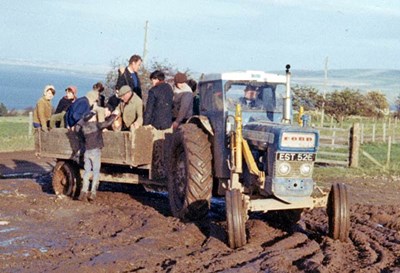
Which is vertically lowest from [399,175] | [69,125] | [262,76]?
[399,175]

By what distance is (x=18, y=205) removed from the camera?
1295 cm

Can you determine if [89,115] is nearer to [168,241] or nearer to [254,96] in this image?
[254,96]

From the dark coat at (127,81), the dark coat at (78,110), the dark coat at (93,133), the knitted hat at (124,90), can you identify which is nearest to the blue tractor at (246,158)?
the dark coat at (93,133)

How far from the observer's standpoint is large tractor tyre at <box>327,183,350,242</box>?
33.6 feet

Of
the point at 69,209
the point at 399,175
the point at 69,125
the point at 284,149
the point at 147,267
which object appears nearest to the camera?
the point at 147,267

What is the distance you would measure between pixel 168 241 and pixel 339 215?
2.24m

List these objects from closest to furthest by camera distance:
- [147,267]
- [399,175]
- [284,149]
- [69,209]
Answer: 1. [147,267]
2. [284,149]
3. [69,209]
4. [399,175]

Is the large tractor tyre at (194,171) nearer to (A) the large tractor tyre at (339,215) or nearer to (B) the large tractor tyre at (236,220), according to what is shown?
(B) the large tractor tyre at (236,220)

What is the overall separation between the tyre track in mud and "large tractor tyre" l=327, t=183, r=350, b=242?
129 millimetres

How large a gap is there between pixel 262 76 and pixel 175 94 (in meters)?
2.11

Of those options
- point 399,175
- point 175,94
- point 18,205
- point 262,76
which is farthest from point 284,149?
point 399,175

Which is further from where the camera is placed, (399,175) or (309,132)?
(399,175)

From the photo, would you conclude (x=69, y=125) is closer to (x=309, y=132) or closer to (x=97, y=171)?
(x=97, y=171)

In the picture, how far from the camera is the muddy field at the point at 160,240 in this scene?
8.68 metres
